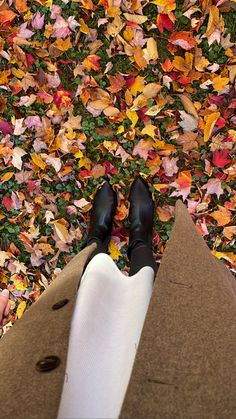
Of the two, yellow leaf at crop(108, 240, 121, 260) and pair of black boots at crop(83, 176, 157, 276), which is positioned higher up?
pair of black boots at crop(83, 176, 157, 276)

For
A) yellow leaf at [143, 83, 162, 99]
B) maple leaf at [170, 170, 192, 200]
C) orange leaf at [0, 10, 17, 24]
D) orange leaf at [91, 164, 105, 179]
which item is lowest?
maple leaf at [170, 170, 192, 200]

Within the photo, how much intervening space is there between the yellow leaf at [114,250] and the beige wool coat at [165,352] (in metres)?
1.01

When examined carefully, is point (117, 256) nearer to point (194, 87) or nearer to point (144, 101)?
point (144, 101)

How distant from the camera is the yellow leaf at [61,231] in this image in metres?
2.31

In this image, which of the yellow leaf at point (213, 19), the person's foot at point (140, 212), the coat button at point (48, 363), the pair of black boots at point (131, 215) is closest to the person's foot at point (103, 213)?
the pair of black boots at point (131, 215)

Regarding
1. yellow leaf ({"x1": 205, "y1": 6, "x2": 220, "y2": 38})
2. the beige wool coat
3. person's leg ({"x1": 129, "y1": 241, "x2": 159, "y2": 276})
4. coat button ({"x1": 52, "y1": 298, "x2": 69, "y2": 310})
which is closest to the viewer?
the beige wool coat

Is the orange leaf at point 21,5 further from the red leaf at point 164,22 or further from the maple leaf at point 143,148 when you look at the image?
the maple leaf at point 143,148

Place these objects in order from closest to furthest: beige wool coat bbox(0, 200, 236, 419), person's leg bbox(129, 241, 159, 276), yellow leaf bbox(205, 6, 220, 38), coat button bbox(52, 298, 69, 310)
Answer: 1. beige wool coat bbox(0, 200, 236, 419)
2. coat button bbox(52, 298, 69, 310)
3. person's leg bbox(129, 241, 159, 276)
4. yellow leaf bbox(205, 6, 220, 38)

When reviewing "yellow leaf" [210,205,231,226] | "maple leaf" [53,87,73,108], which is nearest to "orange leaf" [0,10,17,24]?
"maple leaf" [53,87,73,108]

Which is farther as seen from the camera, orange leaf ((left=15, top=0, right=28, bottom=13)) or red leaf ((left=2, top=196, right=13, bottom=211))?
red leaf ((left=2, top=196, right=13, bottom=211))

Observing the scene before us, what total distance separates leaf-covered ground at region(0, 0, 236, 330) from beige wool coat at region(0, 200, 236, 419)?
1021mm

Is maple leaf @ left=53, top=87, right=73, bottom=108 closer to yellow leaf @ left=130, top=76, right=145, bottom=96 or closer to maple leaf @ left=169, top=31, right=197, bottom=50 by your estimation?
yellow leaf @ left=130, top=76, right=145, bottom=96

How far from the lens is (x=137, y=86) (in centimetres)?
217

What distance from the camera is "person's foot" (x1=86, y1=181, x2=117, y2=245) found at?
2.18 metres
